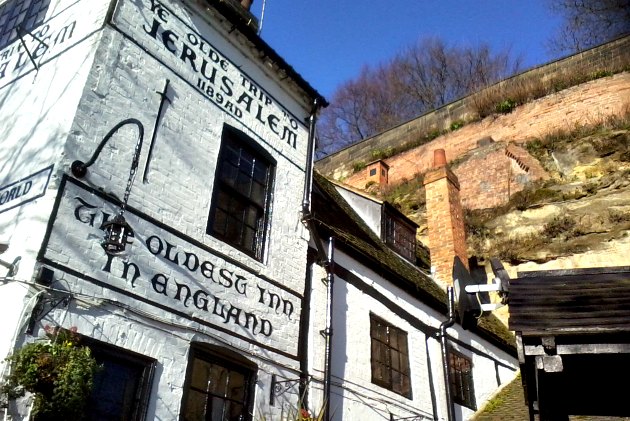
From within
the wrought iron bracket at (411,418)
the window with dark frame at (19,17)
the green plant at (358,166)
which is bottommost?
the wrought iron bracket at (411,418)

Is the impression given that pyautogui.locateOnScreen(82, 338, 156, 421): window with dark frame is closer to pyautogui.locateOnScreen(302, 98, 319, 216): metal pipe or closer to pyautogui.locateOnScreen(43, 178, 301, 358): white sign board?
pyautogui.locateOnScreen(43, 178, 301, 358): white sign board

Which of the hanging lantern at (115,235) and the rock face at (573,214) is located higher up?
the rock face at (573,214)

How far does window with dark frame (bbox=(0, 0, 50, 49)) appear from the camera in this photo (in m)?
8.15

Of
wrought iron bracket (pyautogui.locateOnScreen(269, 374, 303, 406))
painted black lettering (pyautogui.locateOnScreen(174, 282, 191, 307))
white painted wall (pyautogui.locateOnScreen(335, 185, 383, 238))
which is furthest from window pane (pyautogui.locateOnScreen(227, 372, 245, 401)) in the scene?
white painted wall (pyautogui.locateOnScreen(335, 185, 383, 238))

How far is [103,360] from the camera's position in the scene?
223 inches

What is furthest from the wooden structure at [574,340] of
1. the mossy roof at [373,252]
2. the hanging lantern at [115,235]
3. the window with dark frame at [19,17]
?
the window with dark frame at [19,17]

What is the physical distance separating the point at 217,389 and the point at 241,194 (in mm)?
2665

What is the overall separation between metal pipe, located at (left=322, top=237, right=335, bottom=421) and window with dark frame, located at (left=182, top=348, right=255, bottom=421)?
4.40 feet

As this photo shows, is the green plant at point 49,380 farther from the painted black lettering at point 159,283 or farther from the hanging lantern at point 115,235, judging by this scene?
the painted black lettering at point 159,283

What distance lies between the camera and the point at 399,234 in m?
14.5

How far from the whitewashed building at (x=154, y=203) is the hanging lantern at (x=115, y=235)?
0.03m

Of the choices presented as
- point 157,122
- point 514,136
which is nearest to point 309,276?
point 157,122

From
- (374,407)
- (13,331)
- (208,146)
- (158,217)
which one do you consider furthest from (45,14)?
(374,407)

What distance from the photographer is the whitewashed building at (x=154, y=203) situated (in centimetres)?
574
